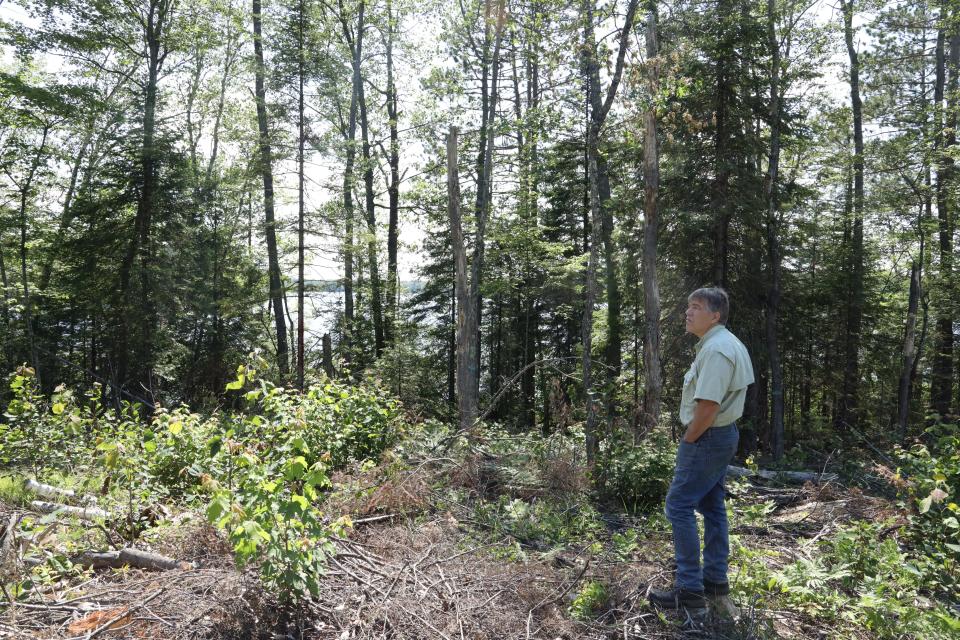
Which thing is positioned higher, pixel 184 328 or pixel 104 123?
pixel 104 123

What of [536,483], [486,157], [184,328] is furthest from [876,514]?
[184,328]

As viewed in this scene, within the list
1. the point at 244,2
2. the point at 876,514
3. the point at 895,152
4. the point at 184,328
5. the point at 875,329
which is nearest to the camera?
the point at 876,514

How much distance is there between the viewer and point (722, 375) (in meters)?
3.56

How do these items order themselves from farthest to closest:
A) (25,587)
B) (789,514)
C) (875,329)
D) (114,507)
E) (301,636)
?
(875,329) < (789,514) < (114,507) < (25,587) < (301,636)

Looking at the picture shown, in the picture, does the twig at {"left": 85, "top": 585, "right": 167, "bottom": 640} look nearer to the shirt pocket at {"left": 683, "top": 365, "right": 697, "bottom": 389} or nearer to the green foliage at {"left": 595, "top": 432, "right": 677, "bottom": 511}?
the shirt pocket at {"left": 683, "top": 365, "right": 697, "bottom": 389}

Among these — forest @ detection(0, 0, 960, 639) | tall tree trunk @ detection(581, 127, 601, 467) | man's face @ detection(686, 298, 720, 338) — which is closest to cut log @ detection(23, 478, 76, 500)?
forest @ detection(0, 0, 960, 639)

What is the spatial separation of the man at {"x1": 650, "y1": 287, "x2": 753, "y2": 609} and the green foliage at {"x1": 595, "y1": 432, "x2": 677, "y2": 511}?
2.65 metres

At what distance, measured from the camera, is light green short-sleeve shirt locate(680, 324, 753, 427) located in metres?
3.56

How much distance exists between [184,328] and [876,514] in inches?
794

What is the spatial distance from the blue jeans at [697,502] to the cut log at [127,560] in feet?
11.6

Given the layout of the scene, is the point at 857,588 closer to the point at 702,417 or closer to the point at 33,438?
the point at 702,417

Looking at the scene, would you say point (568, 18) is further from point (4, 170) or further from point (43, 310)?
point (43, 310)

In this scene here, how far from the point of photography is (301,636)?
3355mm

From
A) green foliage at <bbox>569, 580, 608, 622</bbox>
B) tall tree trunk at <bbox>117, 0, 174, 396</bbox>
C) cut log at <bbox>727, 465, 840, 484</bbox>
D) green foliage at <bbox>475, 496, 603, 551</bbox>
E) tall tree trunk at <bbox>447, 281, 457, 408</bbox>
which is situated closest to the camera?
green foliage at <bbox>569, 580, 608, 622</bbox>
